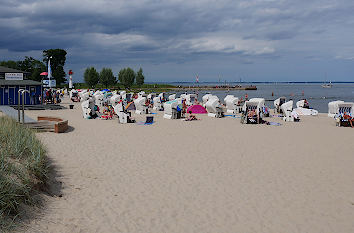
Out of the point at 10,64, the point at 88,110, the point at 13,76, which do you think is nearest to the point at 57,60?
the point at 10,64

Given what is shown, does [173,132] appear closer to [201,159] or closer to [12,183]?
[201,159]

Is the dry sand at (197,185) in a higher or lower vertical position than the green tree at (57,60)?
lower

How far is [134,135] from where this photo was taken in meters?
13.9

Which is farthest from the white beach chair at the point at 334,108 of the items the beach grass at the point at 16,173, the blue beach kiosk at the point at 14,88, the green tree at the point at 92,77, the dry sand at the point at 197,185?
→ the green tree at the point at 92,77

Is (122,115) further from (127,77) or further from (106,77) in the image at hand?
(106,77)

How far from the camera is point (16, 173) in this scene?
570cm

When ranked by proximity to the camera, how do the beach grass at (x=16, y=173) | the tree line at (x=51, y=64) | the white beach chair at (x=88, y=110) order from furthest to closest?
1. the tree line at (x=51, y=64)
2. the white beach chair at (x=88, y=110)
3. the beach grass at (x=16, y=173)

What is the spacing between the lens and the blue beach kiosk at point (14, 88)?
26.1 metres

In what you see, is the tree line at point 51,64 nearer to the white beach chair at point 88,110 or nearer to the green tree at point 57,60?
the green tree at point 57,60

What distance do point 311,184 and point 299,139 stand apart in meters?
6.63

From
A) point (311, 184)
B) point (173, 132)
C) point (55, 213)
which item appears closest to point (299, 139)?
point (173, 132)

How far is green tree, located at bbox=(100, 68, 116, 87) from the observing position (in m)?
90.7

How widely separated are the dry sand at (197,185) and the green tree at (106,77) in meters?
80.2

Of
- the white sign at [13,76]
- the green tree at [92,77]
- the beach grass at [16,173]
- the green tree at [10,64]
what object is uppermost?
the green tree at [10,64]
